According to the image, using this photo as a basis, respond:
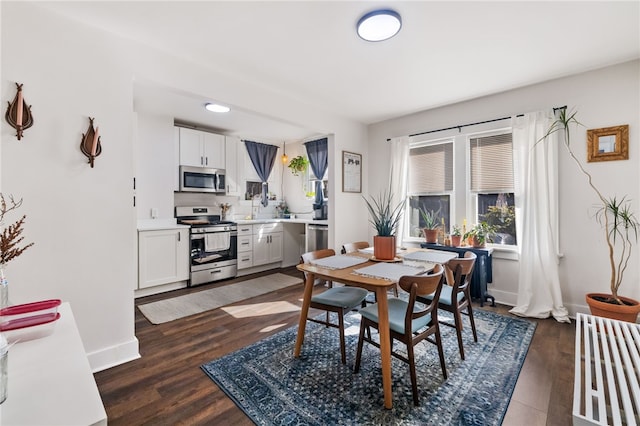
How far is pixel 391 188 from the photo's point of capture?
13.7 feet

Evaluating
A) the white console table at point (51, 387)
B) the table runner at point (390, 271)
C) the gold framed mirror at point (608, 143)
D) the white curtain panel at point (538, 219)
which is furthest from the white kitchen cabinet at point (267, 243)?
the gold framed mirror at point (608, 143)

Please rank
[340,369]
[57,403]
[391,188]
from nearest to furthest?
1. [57,403]
2. [340,369]
3. [391,188]

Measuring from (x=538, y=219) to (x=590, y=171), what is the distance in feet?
2.09

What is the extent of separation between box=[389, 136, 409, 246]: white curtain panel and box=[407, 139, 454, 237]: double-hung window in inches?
4.5

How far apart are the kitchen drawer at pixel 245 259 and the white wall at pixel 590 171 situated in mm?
3592

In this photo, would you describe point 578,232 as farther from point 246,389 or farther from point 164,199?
point 164,199

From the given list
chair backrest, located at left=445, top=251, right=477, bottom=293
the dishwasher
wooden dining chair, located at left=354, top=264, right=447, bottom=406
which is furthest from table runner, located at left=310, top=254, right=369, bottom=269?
the dishwasher

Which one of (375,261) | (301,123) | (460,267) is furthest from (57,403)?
(301,123)

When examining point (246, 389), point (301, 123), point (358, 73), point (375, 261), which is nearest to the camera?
point (246, 389)

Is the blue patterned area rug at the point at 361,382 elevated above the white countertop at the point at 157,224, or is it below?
below

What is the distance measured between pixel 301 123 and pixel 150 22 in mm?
1828

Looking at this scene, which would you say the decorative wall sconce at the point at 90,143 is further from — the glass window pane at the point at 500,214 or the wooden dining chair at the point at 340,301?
the glass window pane at the point at 500,214

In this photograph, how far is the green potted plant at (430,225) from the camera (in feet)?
12.1

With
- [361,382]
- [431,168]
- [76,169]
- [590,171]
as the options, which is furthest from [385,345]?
[431,168]
